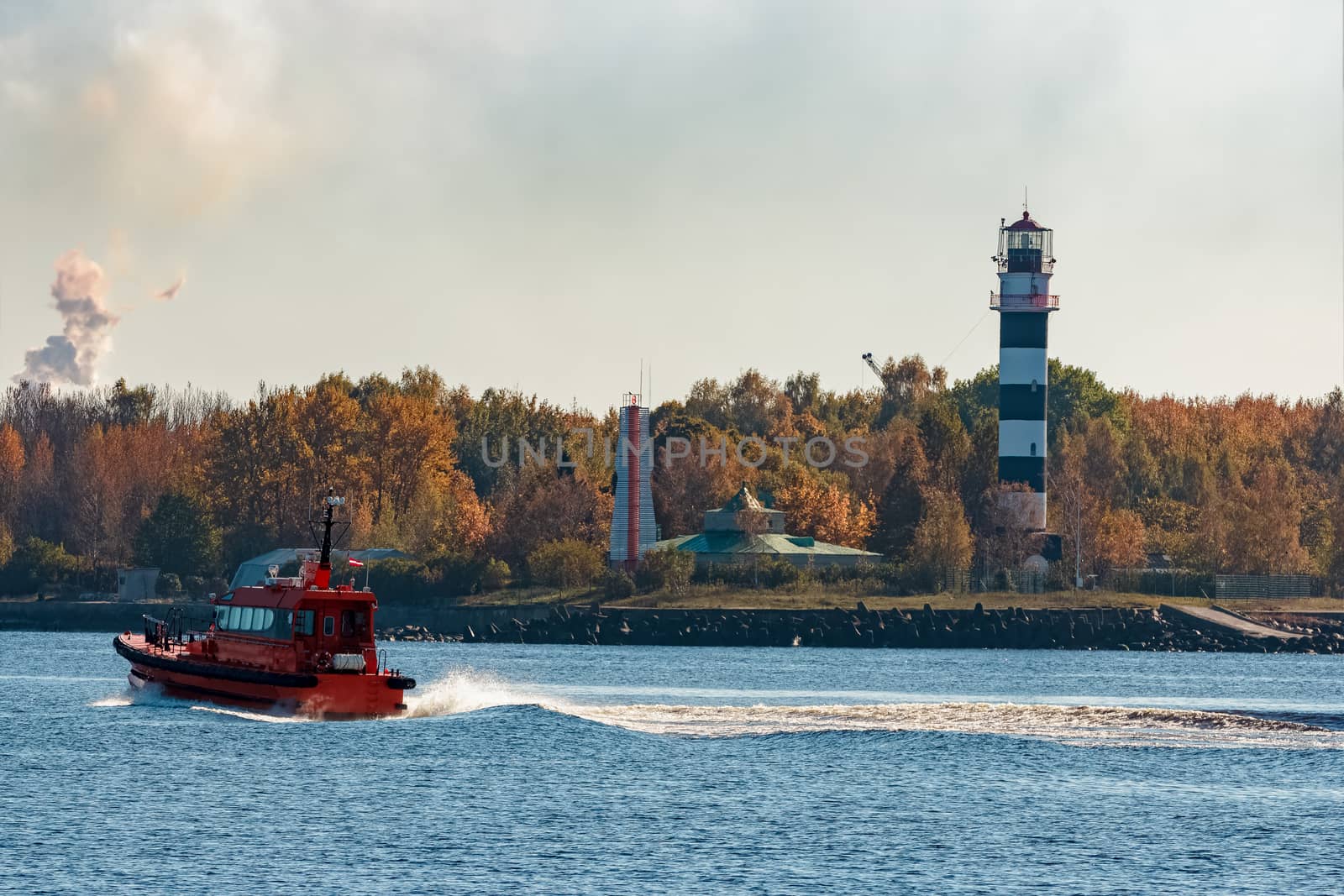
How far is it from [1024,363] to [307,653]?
7364 centimetres

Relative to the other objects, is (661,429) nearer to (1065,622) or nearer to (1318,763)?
(1065,622)

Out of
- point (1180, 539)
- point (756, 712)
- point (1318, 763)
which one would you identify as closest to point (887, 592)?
point (1180, 539)

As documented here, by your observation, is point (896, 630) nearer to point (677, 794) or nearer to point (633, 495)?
point (633, 495)

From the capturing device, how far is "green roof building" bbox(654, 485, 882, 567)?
13050 centimetres

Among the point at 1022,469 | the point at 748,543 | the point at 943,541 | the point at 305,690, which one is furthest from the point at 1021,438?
the point at 305,690

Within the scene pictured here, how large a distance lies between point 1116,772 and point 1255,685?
32.1 m

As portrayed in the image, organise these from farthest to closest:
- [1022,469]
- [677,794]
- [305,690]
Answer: [1022,469]
[305,690]
[677,794]

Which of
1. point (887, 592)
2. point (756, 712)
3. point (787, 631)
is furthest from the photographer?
point (887, 592)

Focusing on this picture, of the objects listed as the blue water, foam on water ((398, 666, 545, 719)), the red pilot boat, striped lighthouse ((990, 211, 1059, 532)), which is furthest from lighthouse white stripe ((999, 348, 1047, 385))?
the red pilot boat

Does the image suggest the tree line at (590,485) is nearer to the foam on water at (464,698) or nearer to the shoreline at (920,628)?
the shoreline at (920,628)

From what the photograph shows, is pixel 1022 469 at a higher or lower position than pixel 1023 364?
lower

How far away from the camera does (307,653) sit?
2168 inches

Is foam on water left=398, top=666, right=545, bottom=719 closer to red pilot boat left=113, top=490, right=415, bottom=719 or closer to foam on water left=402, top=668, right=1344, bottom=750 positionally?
foam on water left=402, top=668, right=1344, bottom=750

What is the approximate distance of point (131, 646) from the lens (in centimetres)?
6294
